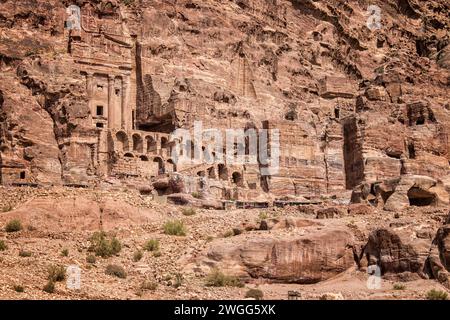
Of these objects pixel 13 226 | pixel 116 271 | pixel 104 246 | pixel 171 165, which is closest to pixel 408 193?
pixel 104 246

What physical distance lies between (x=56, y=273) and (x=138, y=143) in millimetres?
32917

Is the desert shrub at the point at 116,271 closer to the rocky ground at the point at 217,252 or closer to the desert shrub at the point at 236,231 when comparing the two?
the rocky ground at the point at 217,252

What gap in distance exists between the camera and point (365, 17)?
11438 centimetres

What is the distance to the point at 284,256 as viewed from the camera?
4247 centimetres

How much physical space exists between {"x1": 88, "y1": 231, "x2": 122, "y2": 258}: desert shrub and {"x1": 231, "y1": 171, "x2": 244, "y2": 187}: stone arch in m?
26.3

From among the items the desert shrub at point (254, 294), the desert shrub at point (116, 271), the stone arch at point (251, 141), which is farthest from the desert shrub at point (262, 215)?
the stone arch at point (251, 141)

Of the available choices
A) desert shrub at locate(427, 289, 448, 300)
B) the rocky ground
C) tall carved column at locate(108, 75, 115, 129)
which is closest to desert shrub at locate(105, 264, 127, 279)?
the rocky ground

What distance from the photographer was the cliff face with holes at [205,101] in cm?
6762

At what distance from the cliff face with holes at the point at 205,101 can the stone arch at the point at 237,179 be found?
0.27 feet

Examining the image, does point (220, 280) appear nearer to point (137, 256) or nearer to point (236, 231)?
point (137, 256)

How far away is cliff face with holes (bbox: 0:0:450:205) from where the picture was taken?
2662 inches

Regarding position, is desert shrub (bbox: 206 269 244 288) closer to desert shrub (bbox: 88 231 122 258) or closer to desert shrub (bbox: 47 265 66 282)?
desert shrub (bbox: 88 231 122 258)
